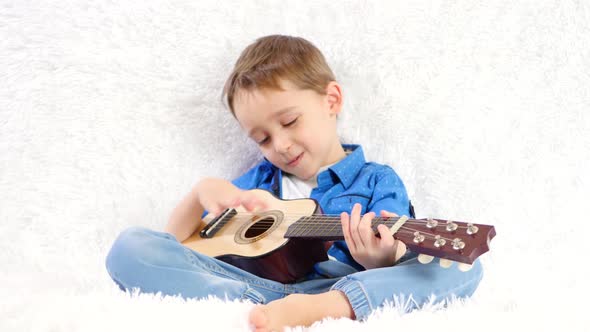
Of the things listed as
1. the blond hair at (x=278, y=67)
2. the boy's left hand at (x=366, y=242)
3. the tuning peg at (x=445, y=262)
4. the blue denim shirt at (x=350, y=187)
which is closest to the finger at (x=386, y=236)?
the boy's left hand at (x=366, y=242)

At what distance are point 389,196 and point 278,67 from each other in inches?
16.7

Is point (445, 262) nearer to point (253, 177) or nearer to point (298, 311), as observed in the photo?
point (298, 311)

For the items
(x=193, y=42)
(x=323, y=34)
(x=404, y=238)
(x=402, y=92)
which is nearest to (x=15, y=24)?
(x=193, y=42)

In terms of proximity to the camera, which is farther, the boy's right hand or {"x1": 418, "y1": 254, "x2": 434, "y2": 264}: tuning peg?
the boy's right hand

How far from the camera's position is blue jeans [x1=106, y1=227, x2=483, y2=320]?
999mm

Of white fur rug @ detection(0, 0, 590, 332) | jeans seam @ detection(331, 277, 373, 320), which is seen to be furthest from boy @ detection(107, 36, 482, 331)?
white fur rug @ detection(0, 0, 590, 332)

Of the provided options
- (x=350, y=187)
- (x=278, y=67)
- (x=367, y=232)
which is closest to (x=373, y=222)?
(x=367, y=232)

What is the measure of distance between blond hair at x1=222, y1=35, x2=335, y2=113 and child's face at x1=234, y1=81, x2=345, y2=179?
2cm

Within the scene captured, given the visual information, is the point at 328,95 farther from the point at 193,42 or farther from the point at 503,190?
the point at 503,190

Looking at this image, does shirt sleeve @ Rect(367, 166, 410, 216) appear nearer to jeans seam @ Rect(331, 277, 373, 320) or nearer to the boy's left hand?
the boy's left hand

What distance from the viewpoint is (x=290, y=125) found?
1.46 m

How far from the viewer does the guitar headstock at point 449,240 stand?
90 cm

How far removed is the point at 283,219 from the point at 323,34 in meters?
0.63

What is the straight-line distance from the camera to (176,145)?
1.63m
